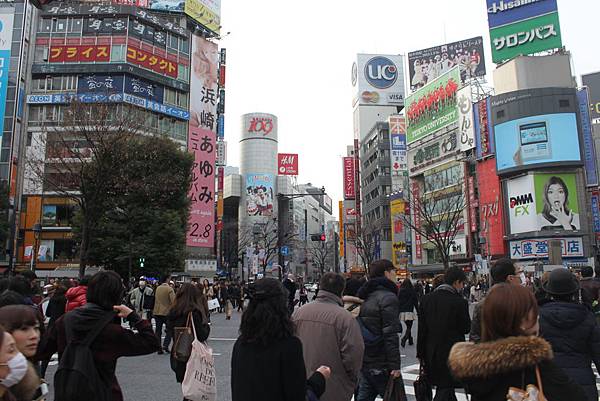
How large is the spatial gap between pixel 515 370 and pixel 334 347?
1.80 m

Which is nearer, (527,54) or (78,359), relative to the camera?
(78,359)

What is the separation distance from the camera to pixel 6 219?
40.1 metres

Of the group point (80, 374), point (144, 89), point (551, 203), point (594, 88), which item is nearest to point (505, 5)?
point (551, 203)

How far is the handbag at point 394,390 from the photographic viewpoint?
5.06 m

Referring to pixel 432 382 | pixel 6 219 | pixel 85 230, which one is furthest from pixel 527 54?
pixel 432 382

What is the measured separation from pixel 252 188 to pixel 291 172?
13428 millimetres

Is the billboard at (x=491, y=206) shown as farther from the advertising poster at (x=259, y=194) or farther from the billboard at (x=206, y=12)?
the advertising poster at (x=259, y=194)

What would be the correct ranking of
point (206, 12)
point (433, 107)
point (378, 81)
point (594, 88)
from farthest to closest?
point (378, 81)
point (594, 88)
point (433, 107)
point (206, 12)

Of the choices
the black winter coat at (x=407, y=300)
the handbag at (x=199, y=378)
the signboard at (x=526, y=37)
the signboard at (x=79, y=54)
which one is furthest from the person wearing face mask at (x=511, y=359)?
the signboard at (x=526, y=37)

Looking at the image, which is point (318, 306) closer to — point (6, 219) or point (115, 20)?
point (6, 219)

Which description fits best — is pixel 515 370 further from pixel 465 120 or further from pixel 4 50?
pixel 465 120

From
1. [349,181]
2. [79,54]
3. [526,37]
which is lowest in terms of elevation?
[349,181]

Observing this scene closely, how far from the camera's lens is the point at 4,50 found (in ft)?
137

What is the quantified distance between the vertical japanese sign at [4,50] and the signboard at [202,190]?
49.1ft
